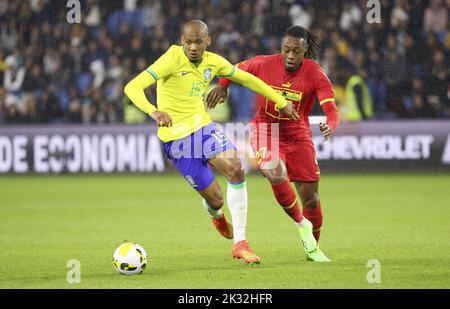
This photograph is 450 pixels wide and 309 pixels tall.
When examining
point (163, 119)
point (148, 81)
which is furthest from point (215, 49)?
point (163, 119)

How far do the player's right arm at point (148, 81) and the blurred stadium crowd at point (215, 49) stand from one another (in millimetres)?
9995

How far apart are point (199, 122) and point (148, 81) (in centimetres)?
66

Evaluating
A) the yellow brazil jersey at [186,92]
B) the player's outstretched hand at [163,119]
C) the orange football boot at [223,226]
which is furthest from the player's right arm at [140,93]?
the orange football boot at [223,226]

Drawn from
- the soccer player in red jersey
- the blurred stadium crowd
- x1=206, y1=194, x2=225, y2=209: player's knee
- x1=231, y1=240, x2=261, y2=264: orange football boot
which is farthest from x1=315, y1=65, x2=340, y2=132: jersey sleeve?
the blurred stadium crowd

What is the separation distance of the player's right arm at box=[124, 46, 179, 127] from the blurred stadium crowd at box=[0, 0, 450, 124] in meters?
9.99

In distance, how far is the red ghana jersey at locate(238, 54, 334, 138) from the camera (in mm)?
8984

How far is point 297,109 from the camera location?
9.13m

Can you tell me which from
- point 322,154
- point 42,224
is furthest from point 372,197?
point 42,224

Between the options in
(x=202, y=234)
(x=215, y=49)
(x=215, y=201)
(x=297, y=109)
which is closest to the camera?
(x=215, y=201)

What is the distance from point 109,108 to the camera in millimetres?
19094

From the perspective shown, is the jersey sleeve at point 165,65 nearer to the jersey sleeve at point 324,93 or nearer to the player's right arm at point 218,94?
the player's right arm at point 218,94

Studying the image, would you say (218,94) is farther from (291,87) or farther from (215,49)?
(215,49)

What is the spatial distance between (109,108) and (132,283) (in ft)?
39.5
